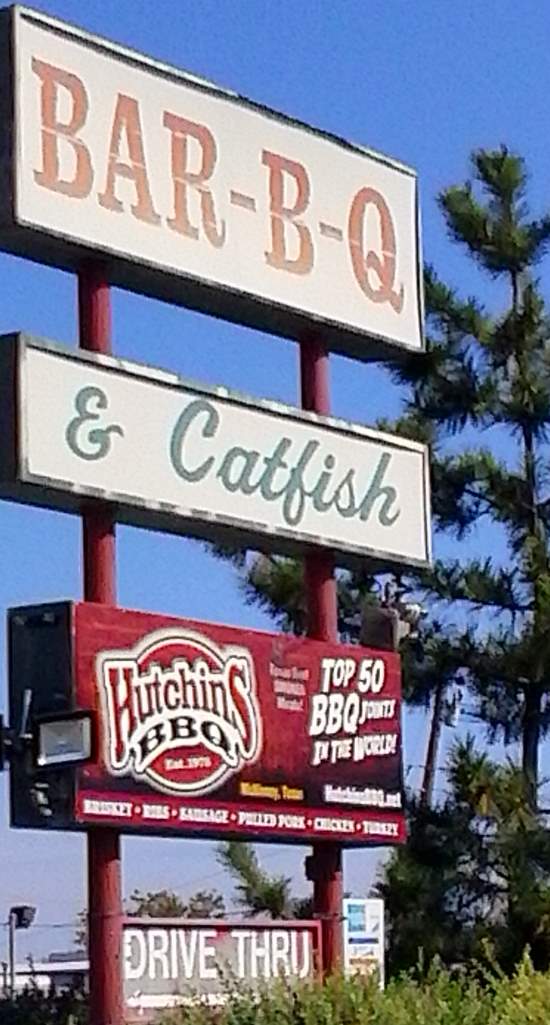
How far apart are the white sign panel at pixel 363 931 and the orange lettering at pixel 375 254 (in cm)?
491

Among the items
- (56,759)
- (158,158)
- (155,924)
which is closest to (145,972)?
(155,924)

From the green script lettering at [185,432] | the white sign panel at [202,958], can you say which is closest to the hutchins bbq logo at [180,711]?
the white sign panel at [202,958]

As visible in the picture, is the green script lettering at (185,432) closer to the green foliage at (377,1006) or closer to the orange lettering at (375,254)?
the orange lettering at (375,254)

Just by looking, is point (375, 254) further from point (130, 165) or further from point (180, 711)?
point (180, 711)

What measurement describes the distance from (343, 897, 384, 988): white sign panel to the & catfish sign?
0.88m

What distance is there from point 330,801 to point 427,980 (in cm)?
348

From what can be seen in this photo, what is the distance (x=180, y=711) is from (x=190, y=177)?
13.0ft

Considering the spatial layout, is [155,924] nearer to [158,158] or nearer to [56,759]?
[56,759]

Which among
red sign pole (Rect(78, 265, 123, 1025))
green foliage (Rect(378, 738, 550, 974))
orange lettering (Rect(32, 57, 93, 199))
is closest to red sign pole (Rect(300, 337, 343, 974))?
red sign pole (Rect(78, 265, 123, 1025))

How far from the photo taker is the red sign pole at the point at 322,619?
1789 cm

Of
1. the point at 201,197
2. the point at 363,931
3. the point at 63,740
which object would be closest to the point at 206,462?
the point at 201,197

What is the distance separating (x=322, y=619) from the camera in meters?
18.5

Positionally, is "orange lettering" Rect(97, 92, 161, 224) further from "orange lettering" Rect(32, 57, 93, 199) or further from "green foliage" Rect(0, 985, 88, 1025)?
"green foliage" Rect(0, 985, 88, 1025)

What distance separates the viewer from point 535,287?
84.2ft
